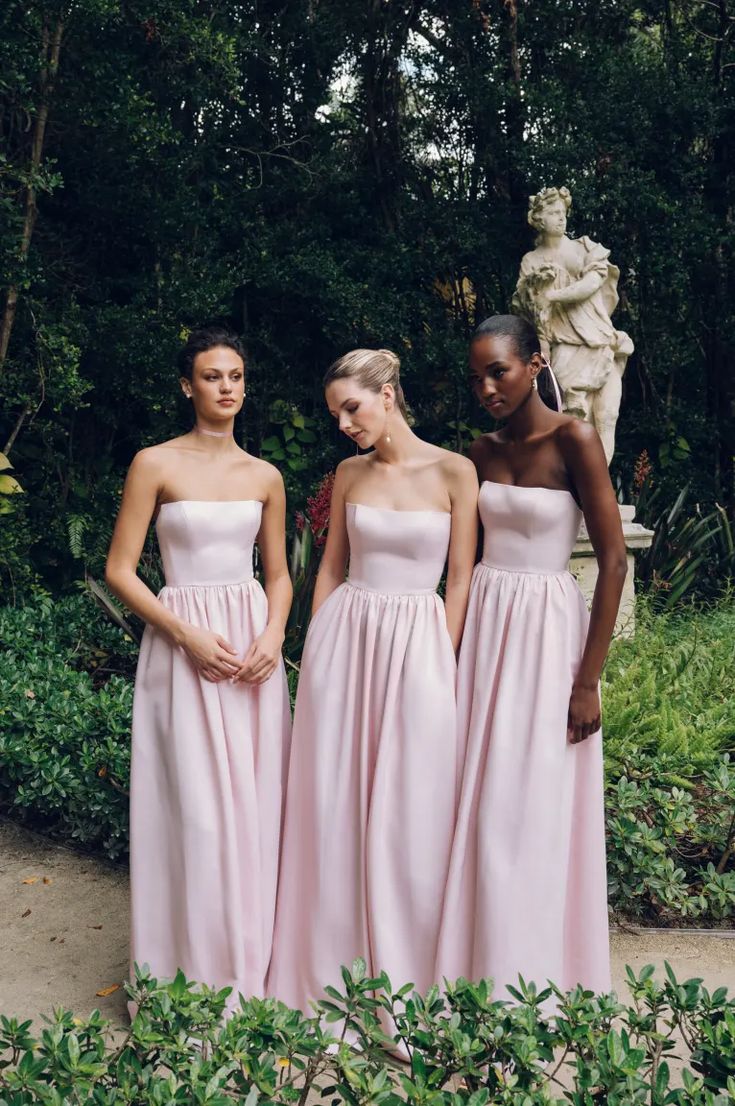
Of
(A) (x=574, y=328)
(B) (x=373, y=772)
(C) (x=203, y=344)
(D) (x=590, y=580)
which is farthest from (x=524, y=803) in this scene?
(A) (x=574, y=328)

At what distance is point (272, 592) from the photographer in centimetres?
307

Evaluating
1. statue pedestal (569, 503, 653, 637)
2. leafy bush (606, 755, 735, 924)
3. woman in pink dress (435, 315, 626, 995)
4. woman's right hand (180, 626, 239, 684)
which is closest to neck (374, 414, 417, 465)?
woman in pink dress (435, 315, 626, 995)

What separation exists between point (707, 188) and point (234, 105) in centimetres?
454

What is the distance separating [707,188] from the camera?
9.35 meters

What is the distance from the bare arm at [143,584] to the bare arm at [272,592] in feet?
0.24

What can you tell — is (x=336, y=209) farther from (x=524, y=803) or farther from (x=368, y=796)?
(x=524, y=803)

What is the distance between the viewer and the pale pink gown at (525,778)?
2.64 metres

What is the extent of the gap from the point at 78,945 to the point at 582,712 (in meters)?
2.10

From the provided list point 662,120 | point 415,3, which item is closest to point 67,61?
point 415,3

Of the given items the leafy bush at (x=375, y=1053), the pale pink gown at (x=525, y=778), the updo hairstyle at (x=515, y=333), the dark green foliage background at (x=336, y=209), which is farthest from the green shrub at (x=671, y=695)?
the dark green foliage background at (x=336, y=209)

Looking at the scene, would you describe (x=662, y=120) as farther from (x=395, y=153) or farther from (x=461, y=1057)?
(x=461, y=1057)

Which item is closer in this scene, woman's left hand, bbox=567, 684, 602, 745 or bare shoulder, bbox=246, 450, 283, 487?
woman's left hand, bbox=567, 684, 602, 745

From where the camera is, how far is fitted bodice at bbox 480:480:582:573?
2674mm

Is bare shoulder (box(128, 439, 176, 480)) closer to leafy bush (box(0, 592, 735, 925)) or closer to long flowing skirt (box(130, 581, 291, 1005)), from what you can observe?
long flowing skirt (box(130, 581, 291, 1005))
